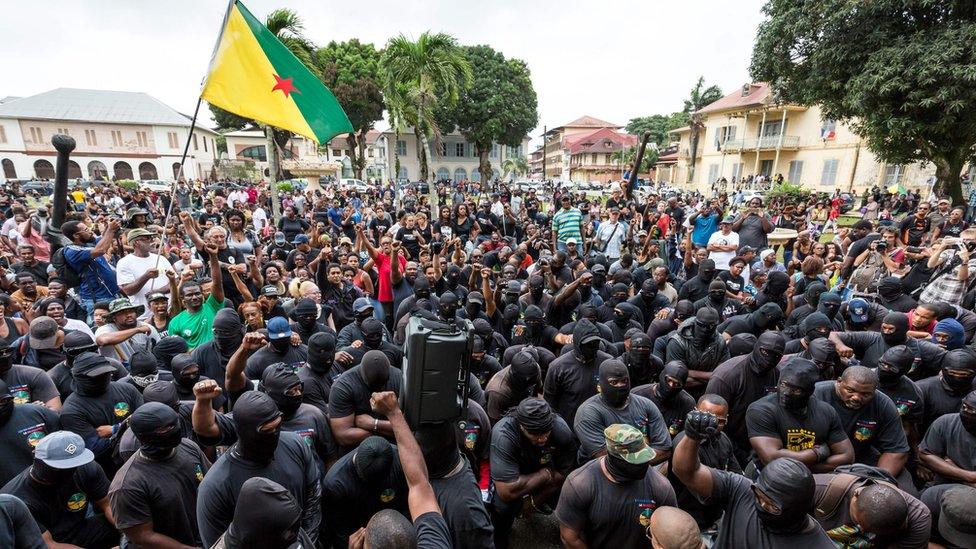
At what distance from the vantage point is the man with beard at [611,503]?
268 centimetres

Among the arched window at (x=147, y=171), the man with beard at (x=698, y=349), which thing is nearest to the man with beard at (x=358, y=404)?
the man with beard at (x=698, y=349)

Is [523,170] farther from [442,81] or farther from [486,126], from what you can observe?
[442,81]

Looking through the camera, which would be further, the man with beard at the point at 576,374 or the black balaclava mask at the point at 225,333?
the black balaclava mask at the point at 225,333

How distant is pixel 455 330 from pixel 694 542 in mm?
1473

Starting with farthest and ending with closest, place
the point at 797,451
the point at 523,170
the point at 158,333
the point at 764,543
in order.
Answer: the point at 523,170 < the point at 158,333 < the point at 797,451 < the point at 764,543

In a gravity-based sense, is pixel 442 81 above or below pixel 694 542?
above

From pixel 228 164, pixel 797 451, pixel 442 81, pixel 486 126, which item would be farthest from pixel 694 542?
pixel 228 164

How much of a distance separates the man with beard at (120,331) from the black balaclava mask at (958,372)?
7264 mm

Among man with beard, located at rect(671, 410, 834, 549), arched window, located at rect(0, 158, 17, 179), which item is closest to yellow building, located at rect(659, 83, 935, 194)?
man with beard, located at rect(671, 410, 834, 549)

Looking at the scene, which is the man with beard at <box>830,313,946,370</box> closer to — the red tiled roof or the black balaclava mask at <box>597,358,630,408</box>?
the black balaclava mask at <box>597,358,630,408</box>

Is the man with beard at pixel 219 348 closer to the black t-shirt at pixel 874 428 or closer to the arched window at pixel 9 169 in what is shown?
the black t-shirt at pixel 874 428

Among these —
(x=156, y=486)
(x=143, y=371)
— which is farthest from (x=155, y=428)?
(x=143, y=371)

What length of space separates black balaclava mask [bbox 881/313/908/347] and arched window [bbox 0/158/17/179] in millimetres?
69141

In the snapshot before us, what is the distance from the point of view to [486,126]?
4178 cm
